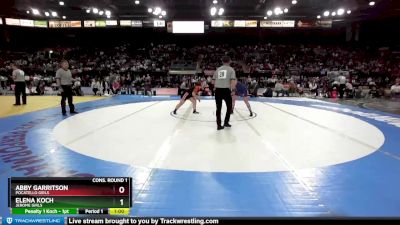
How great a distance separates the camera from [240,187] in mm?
3543

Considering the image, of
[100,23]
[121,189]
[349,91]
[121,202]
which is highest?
[100,23]

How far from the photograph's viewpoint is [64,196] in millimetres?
2346

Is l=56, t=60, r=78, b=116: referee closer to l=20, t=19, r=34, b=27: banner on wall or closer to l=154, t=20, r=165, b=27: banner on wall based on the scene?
l=154, t=20, r=165, b=27: banner on wall

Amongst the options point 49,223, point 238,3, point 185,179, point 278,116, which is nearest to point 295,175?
point 185,179

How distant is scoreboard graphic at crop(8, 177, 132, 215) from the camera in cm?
233

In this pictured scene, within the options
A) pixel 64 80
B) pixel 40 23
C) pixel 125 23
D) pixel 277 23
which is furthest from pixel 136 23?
pixel 64 80

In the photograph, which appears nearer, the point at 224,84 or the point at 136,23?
the point at 224,84

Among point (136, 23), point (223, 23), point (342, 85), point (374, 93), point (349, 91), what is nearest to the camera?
point (342, 85)

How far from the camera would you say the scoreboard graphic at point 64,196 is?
233 cm

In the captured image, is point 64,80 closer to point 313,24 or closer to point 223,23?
point 223,23

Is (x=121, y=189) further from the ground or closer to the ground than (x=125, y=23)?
closer to the ground

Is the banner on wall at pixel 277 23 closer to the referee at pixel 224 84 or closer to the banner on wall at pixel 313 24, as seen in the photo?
the banner on wall at pixel 313 24

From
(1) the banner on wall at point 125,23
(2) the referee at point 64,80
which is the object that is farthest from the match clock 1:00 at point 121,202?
(1) the banner on wall at point 125,23

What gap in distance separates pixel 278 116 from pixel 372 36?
31228 mm
